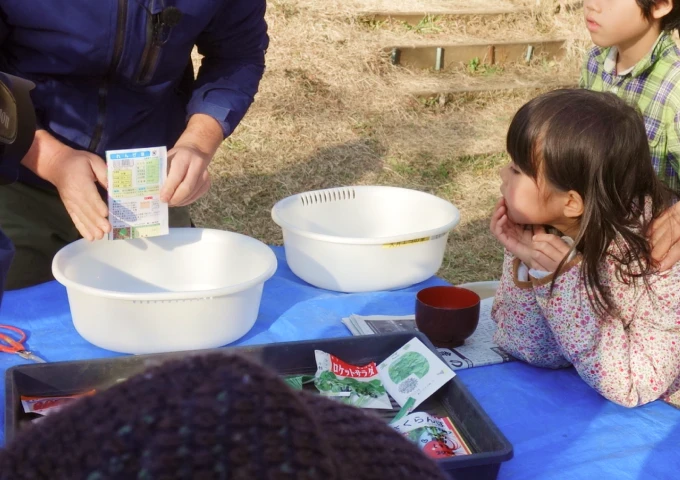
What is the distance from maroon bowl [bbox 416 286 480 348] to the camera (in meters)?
1.38

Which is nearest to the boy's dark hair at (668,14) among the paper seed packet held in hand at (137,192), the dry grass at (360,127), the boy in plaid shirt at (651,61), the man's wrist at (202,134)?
the boy in plaid shirt at (651,61)

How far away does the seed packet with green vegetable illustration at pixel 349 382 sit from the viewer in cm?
120

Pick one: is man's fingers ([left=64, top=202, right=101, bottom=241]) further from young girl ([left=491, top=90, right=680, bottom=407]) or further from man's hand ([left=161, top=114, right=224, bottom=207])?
young girl ([left=491, top=90, right=680, bottom=407])

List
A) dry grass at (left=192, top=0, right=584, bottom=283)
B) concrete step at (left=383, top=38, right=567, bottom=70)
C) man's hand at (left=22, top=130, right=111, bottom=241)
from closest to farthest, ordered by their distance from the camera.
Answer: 1. man's hand at (left=22, top=130, right=111, bottom=241)
2. dry grass at (left=192, top=0, right=584, bottom=283)
3. concrete step at (left=383, top=38, right=567, bottom=70)

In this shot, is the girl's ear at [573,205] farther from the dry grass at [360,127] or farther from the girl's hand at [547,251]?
the dry grass at [360,127]

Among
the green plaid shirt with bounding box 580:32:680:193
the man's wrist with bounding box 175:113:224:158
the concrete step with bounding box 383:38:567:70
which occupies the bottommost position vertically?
the concrete step with bounding box 383:38:567:70

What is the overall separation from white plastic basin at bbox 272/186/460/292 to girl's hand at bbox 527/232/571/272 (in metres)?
0.30

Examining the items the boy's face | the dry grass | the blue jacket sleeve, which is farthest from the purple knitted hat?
the dry grass

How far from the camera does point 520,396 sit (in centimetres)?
131

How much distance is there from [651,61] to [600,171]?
0.50 metres

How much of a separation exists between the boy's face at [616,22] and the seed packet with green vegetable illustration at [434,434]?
3.11ft

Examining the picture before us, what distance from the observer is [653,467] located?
1.14 meters

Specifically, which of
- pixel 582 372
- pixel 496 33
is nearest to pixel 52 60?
pixel 582 372

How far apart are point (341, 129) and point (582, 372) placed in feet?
9.51
